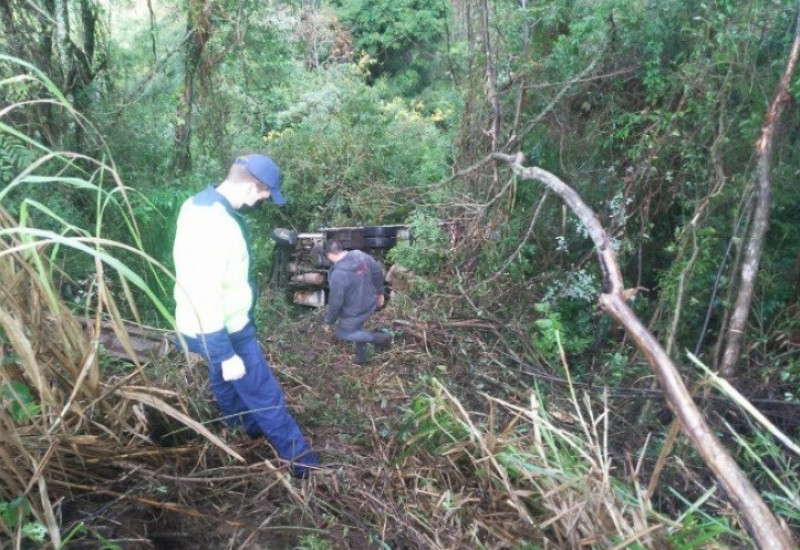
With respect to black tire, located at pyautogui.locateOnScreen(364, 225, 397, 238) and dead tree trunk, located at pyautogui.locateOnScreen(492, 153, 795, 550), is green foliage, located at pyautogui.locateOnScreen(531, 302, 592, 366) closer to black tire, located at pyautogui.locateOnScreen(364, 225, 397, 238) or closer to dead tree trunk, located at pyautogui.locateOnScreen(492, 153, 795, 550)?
dead tree trunk, located at pyautogui.locateOnScreen(492, 153, 795, 550)

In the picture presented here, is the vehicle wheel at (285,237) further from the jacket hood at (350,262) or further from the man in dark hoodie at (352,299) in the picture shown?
the jacket hood at (350,262)

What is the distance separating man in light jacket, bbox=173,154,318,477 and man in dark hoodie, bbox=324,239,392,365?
6.73 feet

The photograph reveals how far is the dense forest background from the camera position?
2.24m

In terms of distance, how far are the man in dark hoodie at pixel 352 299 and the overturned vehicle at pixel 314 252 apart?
1576 mm

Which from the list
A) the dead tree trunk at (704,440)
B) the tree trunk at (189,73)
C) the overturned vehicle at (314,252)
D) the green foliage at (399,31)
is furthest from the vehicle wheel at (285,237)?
the green foliage at (399,31)

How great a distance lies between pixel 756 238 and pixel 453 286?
8.50 ft

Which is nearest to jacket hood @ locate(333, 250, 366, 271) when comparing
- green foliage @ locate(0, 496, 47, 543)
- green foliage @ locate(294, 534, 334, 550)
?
green foliage @ locate(294, 534, 334, 550)

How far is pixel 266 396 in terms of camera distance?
133 inches

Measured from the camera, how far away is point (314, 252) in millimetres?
7410

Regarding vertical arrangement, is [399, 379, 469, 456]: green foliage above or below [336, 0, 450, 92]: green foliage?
below

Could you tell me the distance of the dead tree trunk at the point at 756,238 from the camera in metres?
4.01

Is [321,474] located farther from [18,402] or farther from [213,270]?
[18,402]

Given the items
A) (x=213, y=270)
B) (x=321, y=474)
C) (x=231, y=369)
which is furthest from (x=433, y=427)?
(x=213, y=270)

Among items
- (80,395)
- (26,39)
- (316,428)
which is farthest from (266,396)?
(26,39)
